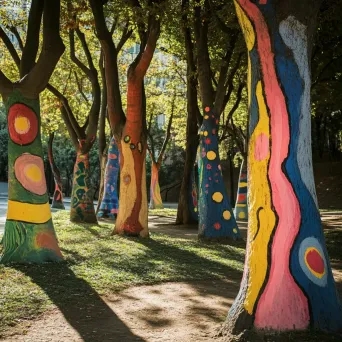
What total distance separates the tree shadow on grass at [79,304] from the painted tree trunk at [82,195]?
8.50 meters

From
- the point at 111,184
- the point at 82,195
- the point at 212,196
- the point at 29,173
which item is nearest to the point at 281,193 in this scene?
the point at 29,173

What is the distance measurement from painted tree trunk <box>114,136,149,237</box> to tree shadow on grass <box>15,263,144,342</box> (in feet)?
14.1

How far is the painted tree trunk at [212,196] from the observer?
490 inches

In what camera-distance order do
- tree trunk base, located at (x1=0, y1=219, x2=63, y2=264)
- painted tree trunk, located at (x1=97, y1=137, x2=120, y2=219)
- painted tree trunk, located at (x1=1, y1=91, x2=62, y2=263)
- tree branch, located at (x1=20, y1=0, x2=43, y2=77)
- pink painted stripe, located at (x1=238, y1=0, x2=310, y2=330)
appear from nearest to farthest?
pink painted stripe, located at (x1=238, y1=0, x2=310, y2=330) < tree trunk base, located at (x1=0, y1=219, x2=63, y2=264) < painted tree trunk, located at (x1=1, y1=91, x2=62, y2=263) < tree branch, located at (x1=20, y1=0, x2=43, y2=77) < painted tree trunk, located at (x1=97, y1=137, x2=120, y2=219)

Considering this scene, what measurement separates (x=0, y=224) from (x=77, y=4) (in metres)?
8.00

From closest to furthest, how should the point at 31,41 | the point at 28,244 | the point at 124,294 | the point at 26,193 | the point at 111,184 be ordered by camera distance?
1. the point at 124,294
2. the point at 28,244
3. the point at 26,193
4. the point at 31,41
5. the point at 111,184

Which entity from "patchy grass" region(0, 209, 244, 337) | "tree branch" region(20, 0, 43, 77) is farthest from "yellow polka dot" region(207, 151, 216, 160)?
"tree branch" region(20, 0, 43, 77)

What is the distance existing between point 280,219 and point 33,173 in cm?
526

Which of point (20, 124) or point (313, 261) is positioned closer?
point (313, 261)

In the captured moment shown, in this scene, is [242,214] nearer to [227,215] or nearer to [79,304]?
[227,215]

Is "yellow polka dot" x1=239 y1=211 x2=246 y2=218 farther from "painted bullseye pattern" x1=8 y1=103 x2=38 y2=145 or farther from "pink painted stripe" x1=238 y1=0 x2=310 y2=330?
"pink painted stripe" x1=238 y1=0 x2=310 y2=330

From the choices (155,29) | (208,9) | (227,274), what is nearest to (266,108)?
(227,274)

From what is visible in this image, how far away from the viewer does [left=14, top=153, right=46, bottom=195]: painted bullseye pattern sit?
8.59 metres

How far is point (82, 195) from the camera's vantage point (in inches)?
661
